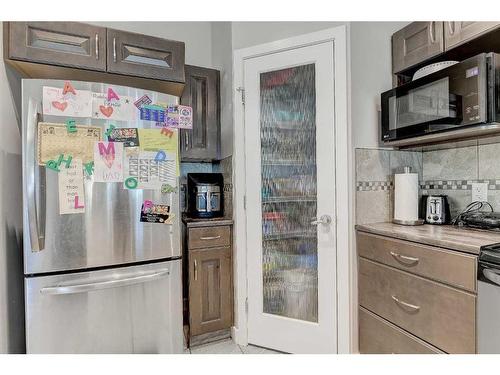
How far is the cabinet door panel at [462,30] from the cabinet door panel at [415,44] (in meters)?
0.04

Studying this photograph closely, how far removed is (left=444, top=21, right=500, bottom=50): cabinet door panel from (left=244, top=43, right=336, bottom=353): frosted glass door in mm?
625

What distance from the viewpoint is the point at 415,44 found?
1782 millimetres

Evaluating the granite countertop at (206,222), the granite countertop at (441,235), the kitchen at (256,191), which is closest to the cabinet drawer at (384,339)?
the kitchen at (256,191)

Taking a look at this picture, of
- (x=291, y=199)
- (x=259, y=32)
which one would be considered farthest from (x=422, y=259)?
(x=259, y=32)

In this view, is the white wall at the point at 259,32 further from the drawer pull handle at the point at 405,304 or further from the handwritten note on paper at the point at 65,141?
the drawer pull handle at the point at 405,304

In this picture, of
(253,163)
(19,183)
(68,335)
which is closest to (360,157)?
(253,163)

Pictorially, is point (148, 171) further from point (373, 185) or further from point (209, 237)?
point (373, 185)

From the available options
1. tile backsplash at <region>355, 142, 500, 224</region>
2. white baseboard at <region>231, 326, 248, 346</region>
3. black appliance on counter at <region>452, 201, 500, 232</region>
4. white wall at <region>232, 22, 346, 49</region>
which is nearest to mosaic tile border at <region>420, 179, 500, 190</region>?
tile backsplash at <region>355, 142, 500, 224</region>

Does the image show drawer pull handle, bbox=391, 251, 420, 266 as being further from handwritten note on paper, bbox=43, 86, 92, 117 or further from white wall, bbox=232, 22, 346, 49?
handwritten note on paper, bbox=43, 86, 92, 117

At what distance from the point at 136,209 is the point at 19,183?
27.7 inches

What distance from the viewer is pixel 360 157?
187 cm

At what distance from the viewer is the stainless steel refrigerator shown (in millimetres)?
1327

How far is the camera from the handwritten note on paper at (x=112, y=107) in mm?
1428

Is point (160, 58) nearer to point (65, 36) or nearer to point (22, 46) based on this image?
point (65, 36)
